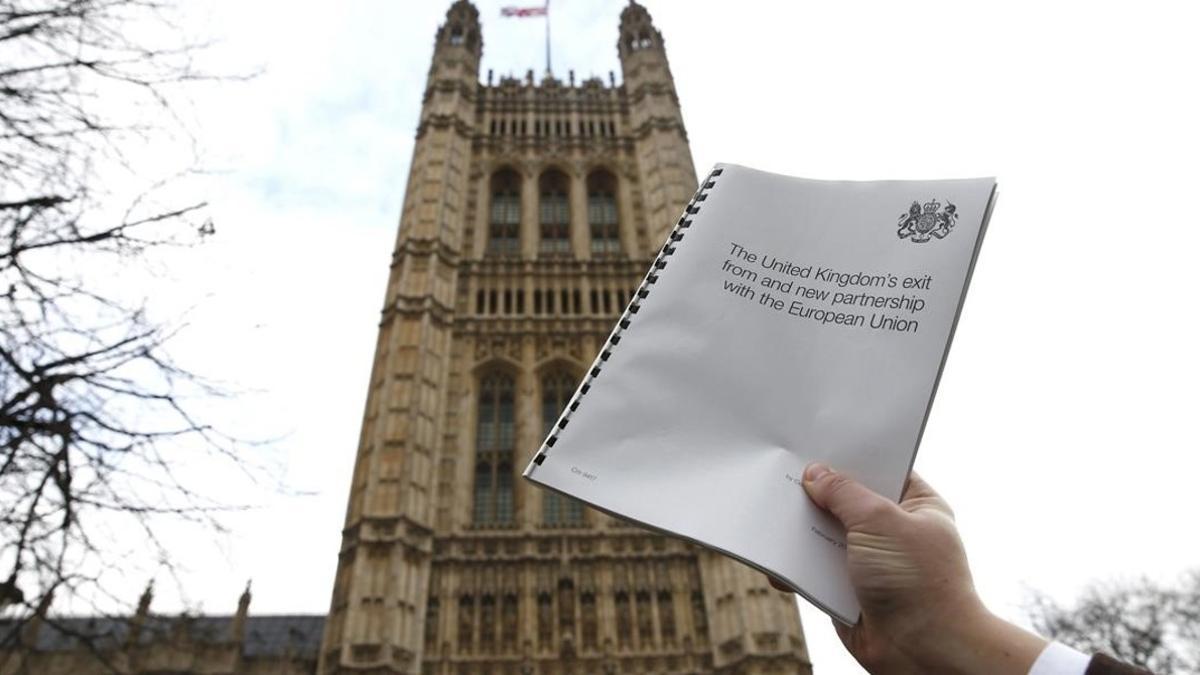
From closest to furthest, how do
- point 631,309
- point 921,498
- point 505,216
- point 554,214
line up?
point 921,498, point 631,309, point 505,216, point 554,214

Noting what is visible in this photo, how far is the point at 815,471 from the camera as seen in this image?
1.61 meters

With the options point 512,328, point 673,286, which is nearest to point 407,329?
point 512,328

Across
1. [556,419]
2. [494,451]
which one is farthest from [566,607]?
[494,451]

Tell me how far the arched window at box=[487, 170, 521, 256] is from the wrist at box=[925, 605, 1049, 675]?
23.3 m

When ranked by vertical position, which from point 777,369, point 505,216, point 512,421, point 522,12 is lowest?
point 777,369

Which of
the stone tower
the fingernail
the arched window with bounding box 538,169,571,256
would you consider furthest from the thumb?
the arched window with bounding box 538,169,571,256

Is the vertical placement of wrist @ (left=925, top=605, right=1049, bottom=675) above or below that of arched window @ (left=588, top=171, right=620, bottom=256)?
below

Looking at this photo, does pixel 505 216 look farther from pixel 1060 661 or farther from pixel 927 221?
pixel 1060 661

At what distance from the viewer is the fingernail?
1.60m

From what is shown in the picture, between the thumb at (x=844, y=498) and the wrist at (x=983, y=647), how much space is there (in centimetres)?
26

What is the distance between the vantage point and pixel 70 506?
3961 millimetres

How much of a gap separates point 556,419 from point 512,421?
102 inches

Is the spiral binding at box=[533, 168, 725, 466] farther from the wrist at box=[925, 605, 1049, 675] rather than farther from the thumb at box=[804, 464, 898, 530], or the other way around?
the wrist at box=[925, 605, 1049, 675]

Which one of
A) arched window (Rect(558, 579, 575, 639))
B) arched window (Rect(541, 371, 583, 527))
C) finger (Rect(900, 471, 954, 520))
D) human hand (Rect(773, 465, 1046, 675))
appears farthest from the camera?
arched window (Rect(541, 371, 583, 527))
